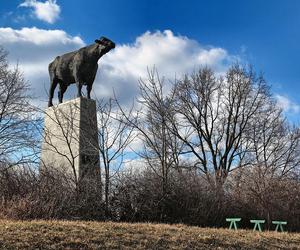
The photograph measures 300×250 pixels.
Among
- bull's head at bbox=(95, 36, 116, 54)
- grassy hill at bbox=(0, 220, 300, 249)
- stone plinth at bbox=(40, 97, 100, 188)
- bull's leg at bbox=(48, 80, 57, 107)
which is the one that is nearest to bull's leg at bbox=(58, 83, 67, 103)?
bull's leg at bbox=(48, 80, 57, 107)

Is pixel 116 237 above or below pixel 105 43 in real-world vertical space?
below

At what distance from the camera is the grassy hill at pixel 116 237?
330 inches

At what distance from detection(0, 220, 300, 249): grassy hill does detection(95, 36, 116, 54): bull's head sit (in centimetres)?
722

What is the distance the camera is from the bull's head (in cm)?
1602

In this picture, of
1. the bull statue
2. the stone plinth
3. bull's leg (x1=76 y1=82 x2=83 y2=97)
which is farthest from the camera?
the bull statue

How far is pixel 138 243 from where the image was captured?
30.1 feet

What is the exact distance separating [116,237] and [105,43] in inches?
330

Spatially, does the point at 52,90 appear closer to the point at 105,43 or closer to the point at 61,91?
the point at 61,91

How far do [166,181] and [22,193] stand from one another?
4.31 meters

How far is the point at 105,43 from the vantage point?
52.5 feet

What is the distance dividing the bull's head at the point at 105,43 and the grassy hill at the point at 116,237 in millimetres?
7220

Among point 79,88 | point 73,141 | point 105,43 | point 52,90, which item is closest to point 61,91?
point 52,90

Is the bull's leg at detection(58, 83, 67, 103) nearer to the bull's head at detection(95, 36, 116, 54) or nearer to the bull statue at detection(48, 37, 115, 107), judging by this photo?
the bull statue at detection(48, 37, 115, 107)

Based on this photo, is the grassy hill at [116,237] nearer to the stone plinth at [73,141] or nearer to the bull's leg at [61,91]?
the stone plinth at [73,141]
